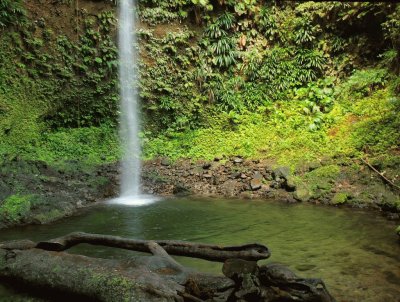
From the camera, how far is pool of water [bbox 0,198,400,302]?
4488 millimetres

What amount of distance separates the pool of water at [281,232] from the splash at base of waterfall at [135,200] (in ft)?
1.25

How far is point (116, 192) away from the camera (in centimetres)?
1151

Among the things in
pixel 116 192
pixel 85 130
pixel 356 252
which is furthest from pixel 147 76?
pixel 356 252

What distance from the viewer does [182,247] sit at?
13.5ft

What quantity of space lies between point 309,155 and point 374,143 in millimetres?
1894

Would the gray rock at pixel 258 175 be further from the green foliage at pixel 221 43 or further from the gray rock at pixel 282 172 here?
the green foliage at pixel 221 43

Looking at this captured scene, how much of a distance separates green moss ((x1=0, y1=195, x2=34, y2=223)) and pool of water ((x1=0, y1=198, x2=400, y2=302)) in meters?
0.54

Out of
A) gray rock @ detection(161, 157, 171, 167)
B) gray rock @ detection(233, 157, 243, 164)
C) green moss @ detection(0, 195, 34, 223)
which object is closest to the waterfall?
gray rock @ detection(161, 157, 171, 167)

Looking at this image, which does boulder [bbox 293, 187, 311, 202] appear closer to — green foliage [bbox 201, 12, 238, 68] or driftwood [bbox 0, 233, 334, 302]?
driftwood [bbox 0, 233, 334, 302]

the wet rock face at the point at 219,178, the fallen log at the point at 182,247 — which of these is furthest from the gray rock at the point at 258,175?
the fallen log at the point at 182,247

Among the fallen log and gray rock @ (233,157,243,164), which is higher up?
gray rock @ (233,157,243,164)

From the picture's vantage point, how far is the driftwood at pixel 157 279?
3.07 metres

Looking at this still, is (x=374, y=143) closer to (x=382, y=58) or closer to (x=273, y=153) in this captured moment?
(x=273, y=153)

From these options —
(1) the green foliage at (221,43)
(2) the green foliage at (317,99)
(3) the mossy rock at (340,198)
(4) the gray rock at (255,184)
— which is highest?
(1) the green foliage at (221,43)
